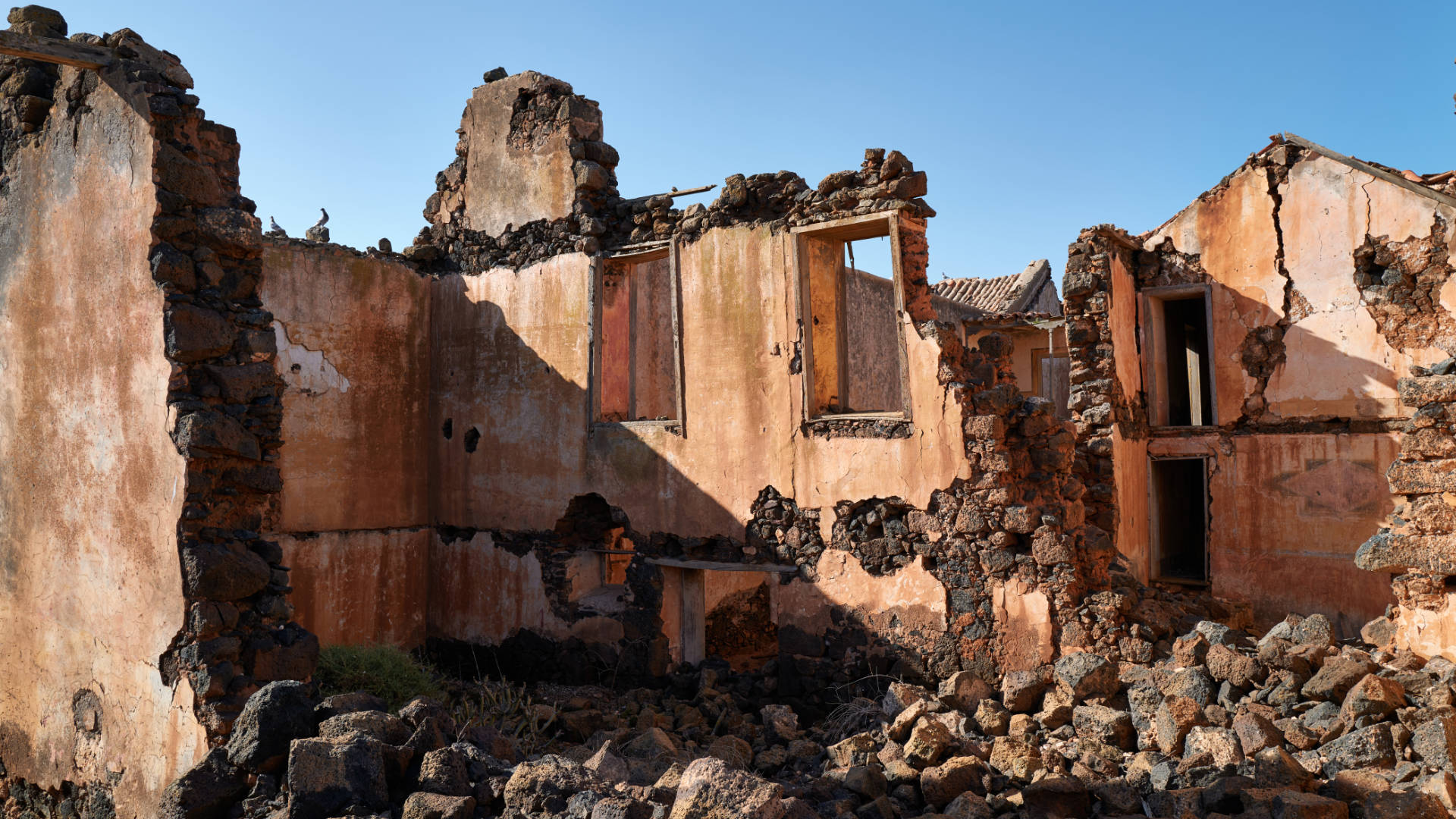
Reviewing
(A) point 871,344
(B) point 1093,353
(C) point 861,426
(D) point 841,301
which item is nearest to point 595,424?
(D) point 841,301

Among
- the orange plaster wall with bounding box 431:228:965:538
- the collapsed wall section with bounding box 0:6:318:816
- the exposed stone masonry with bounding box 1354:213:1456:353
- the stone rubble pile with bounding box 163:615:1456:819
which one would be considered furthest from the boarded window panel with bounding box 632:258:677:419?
the exposed stone masonry with bounding box 1354:213:1456:353

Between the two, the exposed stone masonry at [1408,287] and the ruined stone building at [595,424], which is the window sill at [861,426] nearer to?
the ruined stone building at [595,424]

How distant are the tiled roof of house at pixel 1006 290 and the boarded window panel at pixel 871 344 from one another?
468cm

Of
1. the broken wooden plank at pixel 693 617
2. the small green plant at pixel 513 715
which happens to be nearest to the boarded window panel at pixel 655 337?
the broken wooden plank at pixel 693 617

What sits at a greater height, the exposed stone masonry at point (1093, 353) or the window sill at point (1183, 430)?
the exposed stone masonry at point (1093, 353)

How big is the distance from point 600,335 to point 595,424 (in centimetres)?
80

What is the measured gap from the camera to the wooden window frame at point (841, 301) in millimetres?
7461

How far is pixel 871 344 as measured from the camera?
42.9ft

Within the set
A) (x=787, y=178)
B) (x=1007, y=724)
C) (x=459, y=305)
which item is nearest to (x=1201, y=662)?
(x=1007, y=724)

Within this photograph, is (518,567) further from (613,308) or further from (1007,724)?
(1007,724)

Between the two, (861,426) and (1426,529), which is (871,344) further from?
(1426,529)

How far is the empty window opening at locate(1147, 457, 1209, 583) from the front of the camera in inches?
423

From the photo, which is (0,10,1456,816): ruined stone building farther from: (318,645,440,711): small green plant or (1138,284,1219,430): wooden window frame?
(318,645,440,711): small green plant

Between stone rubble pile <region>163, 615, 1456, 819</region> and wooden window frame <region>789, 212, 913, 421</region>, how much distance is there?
2.06 m
